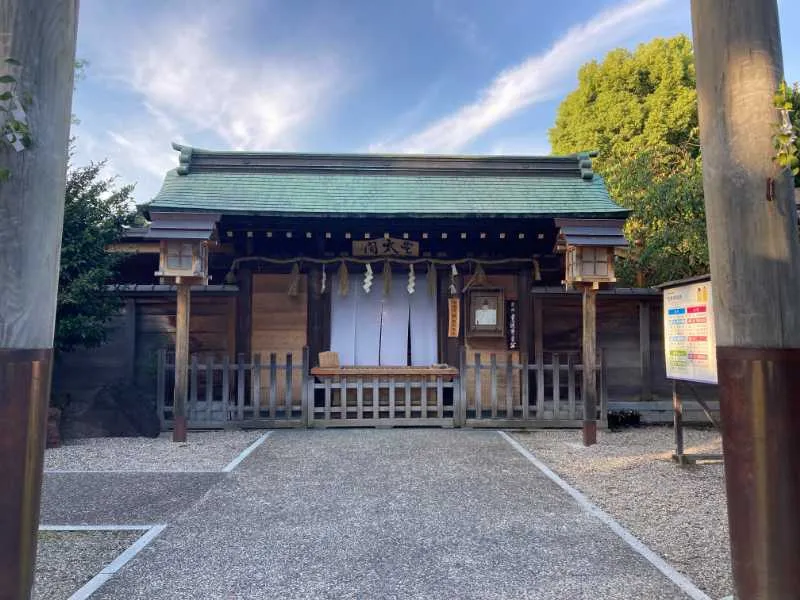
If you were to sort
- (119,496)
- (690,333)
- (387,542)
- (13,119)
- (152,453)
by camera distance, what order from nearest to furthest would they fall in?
(13,119) < (387,542) < (119,496) < (690,333) < (152,453)

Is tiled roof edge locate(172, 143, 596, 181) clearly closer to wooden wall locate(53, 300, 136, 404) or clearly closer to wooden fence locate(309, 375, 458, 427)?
wooden wall locate(53, 300, 136, 404)

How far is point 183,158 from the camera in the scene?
9305 millimetres

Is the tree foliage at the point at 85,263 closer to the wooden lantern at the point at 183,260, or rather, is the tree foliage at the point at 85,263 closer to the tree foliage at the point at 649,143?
the wooden lantern at the point at 183,260

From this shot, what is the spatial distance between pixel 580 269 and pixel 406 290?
11.3 ft

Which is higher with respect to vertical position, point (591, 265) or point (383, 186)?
point (383, 186)

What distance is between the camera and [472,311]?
940 centimetres

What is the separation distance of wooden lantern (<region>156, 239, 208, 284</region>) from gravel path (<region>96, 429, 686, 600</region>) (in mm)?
3210

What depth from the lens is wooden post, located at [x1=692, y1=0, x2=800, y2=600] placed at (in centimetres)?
198

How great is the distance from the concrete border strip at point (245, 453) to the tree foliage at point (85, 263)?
319cm

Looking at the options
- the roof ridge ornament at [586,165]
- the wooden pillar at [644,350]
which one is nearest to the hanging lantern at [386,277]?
the roof ridge ornament at [586,165]

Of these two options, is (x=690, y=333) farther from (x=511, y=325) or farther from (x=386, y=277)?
(x=386, y=277)

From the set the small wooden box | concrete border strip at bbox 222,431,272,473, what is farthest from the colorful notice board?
concrete border strip at bbox 222,431,272,473

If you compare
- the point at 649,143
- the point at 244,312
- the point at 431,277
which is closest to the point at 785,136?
the point at 431,277

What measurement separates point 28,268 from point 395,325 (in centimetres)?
790
